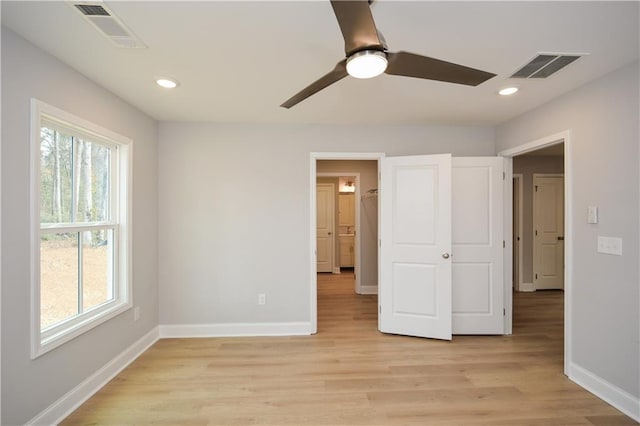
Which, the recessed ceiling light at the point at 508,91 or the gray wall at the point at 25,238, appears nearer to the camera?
the gray wall at the point at 25,238

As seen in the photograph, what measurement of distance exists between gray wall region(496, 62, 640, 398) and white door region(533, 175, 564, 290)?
135 inches

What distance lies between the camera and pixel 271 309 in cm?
340

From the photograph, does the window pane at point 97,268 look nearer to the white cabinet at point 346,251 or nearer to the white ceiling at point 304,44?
the white ceiling at point 304,44

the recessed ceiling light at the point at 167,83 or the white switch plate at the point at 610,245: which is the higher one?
the recessed ceiling light at the point at 167,83

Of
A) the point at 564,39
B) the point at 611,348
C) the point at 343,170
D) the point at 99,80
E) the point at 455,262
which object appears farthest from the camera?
the point at 343,170

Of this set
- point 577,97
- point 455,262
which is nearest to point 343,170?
point 455,262

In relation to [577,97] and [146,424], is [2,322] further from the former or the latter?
[577,97]

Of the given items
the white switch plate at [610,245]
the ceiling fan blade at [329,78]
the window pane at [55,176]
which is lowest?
the white switch plate at [610,245]

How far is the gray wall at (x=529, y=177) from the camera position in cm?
536

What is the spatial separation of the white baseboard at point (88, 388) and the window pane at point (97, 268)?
1.78 ft

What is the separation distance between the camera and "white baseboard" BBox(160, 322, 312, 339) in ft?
10.9

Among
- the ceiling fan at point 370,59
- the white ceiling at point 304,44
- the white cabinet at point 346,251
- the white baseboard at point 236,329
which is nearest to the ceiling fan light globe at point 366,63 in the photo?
the ceiling fan at point 370,59

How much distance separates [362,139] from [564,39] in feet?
6.62

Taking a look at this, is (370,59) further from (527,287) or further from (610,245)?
(527,287)
